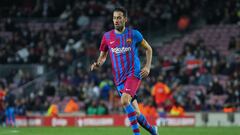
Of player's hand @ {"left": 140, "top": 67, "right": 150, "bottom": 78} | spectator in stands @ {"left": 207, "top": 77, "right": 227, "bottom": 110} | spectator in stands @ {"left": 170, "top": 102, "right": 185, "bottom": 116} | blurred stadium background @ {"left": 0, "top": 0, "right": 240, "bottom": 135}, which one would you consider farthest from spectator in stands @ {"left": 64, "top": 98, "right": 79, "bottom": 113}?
player's hand @ {"left": 140, "top": 67, "right": 150, "bottom": 78}

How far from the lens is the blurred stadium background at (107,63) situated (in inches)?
1042

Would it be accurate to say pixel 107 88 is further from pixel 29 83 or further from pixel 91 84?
pixel 29 83

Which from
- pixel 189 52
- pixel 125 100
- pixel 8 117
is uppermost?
pixel 125 100

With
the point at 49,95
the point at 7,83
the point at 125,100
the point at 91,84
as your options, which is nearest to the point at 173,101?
the point at 91,84

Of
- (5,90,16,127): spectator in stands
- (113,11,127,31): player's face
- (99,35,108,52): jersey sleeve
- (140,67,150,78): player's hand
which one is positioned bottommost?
(5,90,16,127): spectator in stands

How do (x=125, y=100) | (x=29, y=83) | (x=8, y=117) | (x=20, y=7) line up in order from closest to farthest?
(x=125, y=100) < (x=8, y=117) < (x=29, y=83) < (x=20, y=7)

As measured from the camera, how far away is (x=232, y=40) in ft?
99.7

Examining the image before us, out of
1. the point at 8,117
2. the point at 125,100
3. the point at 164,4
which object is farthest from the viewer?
the point at 164,4

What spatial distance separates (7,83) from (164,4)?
9043 millimetres

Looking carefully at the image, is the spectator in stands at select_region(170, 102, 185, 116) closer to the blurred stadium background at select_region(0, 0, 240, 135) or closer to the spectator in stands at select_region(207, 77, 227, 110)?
the blurred stadium background at select_region(0, 0, 240, 135)

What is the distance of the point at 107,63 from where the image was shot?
3108cm

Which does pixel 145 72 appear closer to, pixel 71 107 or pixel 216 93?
pixel 216 93

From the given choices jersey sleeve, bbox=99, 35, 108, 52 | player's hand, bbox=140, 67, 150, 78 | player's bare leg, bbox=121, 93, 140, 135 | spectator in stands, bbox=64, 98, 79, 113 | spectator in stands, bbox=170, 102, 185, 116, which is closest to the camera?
player's bare leg, bbox=121, 93, 140, 135

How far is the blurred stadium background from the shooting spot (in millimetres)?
26470
